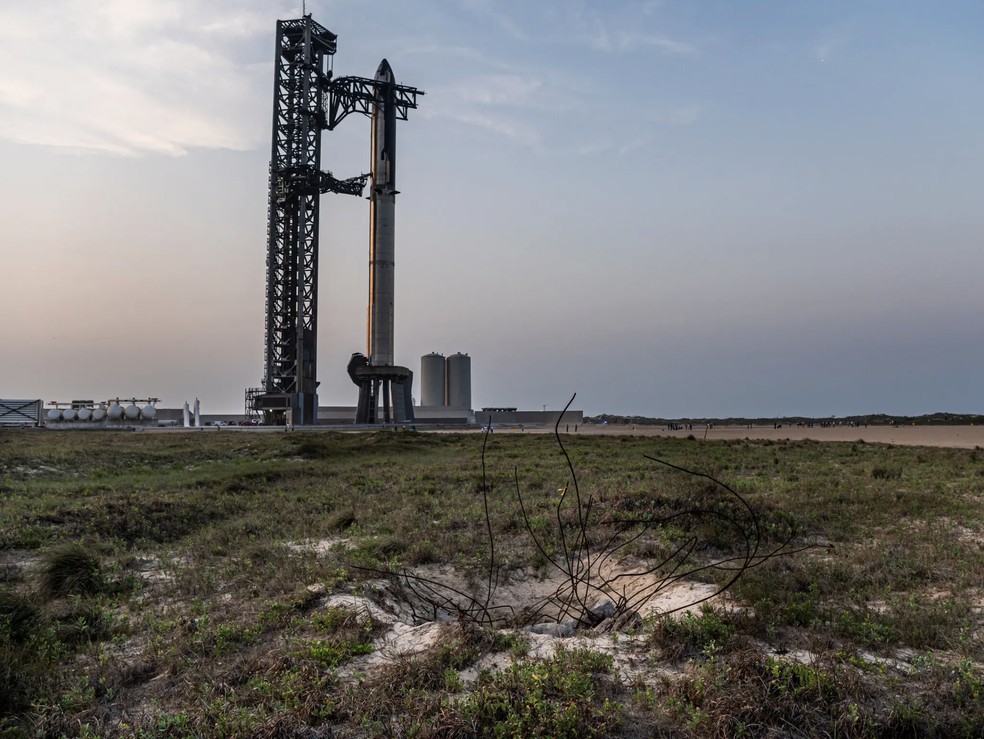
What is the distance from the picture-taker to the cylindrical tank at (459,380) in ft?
303

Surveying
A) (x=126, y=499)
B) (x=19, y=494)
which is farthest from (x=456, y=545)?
(x=19, y=494)

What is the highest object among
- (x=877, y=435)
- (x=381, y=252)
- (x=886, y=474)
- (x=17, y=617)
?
(x=381, y=252)

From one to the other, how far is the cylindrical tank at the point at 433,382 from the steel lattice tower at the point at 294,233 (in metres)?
27.8

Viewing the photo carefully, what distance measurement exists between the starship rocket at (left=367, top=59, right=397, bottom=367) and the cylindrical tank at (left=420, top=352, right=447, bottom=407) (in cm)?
2849

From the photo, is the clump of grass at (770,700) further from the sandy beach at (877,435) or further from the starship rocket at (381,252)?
the starship rocket at (381,252)

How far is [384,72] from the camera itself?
221 ft

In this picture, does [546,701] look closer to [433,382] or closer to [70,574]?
[70,574]

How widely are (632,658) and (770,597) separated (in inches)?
98.8

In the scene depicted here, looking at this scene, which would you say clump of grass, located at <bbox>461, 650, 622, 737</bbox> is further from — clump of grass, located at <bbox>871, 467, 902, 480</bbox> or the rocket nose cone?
the rocket nose cone

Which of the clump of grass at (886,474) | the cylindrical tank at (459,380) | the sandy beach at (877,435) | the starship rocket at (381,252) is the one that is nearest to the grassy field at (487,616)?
the clump of grass at (886,474)

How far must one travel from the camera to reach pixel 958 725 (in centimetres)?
528

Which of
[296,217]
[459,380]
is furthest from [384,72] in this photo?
[459,380]

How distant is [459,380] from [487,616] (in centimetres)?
8392

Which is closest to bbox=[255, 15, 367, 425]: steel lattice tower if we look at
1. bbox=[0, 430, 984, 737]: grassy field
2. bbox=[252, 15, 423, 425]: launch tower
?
bbox=[252, 15, 423, 425]: launch tower
